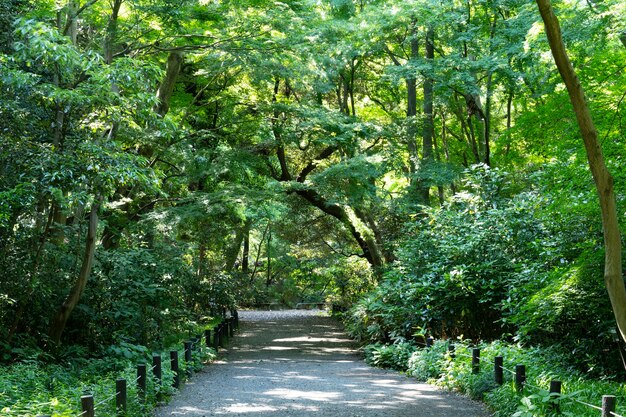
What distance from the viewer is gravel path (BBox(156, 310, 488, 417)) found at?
30.8 ft

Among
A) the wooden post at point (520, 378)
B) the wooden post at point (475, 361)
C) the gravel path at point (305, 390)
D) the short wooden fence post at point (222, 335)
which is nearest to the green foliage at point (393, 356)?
the gravel path at point (305, 390)

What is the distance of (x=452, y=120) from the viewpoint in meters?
29.2

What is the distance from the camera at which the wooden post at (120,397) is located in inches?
320

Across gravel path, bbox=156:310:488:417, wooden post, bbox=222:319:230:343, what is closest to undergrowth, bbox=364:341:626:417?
gravel path, bbox=156:310:488:417

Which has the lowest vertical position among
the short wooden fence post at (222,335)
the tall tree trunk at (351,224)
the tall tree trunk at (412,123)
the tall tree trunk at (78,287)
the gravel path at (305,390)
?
the gravel path at (305,390)

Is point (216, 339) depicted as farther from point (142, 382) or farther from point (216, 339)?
point (142, 382)

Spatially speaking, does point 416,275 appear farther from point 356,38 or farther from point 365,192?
point 356,38

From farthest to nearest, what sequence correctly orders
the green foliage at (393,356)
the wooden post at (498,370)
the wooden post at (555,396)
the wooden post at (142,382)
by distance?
1. the green foliage at (393,356)
2. the wooden post at (498,370)
3. the wooden post at (142,382)
4. the wooden post at (555,396)

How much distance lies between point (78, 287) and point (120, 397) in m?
5.12

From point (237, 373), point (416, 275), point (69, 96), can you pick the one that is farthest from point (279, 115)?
point (69, 96)

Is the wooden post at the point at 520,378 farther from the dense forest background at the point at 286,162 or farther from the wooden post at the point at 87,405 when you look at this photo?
the wooden post at the point at 87,405

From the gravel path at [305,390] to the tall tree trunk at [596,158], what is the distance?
3.44 meters

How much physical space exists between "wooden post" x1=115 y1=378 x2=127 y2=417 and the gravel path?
47.2 inches

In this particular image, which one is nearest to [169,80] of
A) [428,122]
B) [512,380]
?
[428,122]
